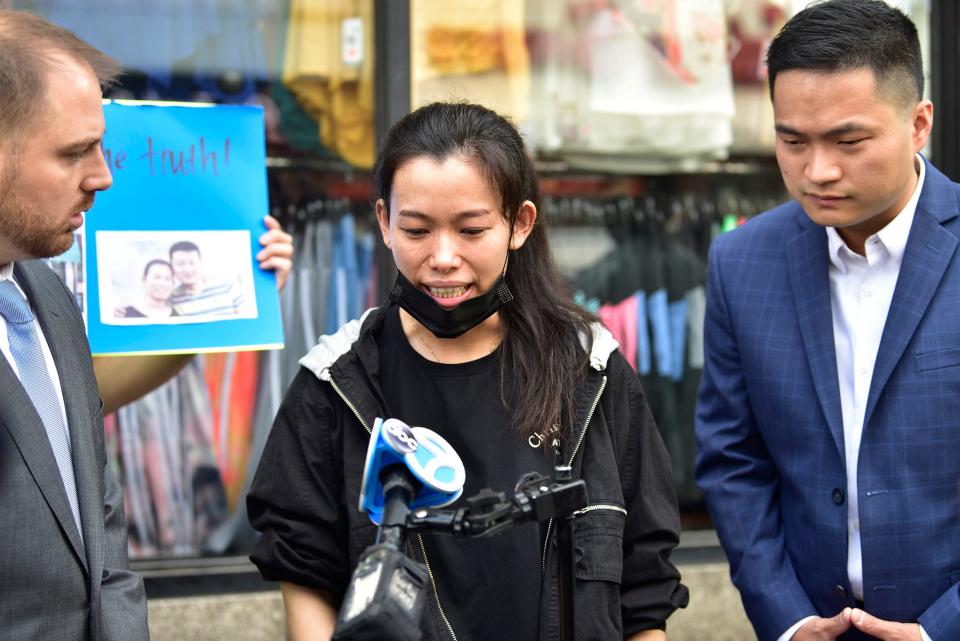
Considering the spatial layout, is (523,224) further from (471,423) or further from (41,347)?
(41,347)

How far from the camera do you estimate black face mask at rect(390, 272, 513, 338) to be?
2469mm

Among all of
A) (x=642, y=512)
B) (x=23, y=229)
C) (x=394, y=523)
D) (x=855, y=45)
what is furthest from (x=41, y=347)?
(x=855, y=45)

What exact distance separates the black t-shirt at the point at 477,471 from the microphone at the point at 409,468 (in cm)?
62

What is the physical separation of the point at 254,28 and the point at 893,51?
9.70 feet

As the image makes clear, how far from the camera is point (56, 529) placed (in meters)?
2.11

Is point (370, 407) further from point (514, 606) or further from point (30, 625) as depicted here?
point (30, 625)

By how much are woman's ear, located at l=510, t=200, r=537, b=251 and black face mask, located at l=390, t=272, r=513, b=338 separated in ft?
0.46

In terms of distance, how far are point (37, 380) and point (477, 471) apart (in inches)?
34.7

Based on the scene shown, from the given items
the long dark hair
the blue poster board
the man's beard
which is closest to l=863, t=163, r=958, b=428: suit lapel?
the long dark hair

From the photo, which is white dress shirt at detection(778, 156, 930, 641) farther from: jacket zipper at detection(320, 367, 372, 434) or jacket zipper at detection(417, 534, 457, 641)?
jacket zipper at detection(320, 367, 372, 434)

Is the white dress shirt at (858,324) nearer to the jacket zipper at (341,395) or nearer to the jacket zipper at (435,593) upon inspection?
the jacket zipper at (435,593)

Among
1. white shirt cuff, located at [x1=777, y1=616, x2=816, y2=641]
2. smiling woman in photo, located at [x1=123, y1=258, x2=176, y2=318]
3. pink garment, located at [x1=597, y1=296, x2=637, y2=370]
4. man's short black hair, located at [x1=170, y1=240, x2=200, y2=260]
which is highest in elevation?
man's short black hair, located at [x1=170, y1=240, x2=200, y2=260]

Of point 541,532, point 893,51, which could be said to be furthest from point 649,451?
point 893,51

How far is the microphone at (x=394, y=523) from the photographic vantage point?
4.81 feet
